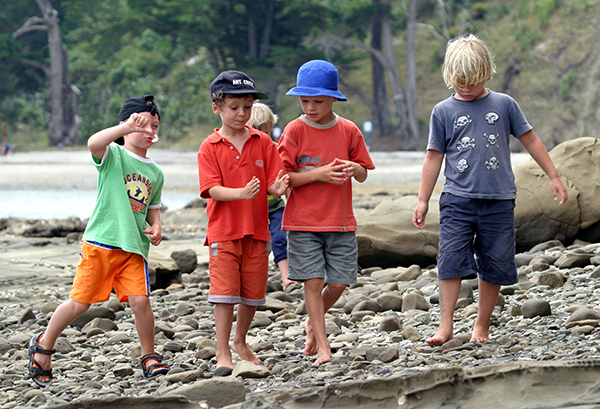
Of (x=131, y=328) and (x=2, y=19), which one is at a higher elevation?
(x=2, y=19)

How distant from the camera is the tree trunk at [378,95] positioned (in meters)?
31.5

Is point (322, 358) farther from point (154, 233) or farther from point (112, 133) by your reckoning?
point (112, 133)

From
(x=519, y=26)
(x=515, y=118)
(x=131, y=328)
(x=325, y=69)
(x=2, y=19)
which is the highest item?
(x=2, y=19)

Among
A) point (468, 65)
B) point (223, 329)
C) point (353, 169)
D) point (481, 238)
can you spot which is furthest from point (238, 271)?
point (468, 65)

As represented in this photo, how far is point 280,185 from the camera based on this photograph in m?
3.35

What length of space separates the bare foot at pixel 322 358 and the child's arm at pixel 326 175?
804mm

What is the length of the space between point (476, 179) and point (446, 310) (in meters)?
0.66

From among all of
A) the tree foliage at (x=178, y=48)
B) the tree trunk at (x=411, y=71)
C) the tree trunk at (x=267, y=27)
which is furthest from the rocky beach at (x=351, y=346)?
the tree trunk at (x=267, y=27)

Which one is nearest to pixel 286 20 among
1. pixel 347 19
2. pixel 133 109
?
pixel 347 19

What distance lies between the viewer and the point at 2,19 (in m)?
41.2

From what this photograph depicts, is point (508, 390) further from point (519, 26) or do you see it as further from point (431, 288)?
point (519, 26)

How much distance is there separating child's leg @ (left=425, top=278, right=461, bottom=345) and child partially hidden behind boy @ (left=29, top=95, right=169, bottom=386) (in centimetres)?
131

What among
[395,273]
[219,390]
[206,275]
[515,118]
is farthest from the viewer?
[206,275]

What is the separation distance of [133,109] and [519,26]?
97.8 ft
